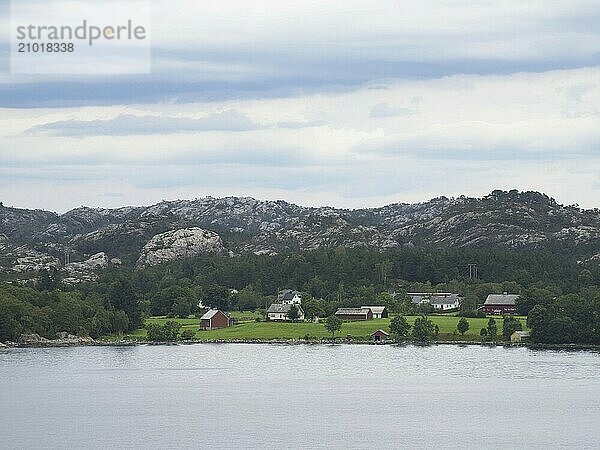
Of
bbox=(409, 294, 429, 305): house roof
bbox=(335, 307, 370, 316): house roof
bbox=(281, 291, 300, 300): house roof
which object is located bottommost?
bbox=(335, 307, 370, 316): house roof

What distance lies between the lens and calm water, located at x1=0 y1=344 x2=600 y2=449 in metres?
36.1

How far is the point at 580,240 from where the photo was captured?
477 ft

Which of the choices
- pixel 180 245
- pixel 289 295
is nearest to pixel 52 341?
pixel 289 295

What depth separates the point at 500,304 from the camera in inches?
3337

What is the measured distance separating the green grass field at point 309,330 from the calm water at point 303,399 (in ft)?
22.5

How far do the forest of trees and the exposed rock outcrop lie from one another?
25.4 meters

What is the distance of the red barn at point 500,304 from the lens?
84000 mm

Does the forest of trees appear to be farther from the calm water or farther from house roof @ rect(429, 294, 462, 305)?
the calm water

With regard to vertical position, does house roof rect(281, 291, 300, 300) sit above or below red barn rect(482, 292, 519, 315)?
above

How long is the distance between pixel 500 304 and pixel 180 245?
82.9 metres

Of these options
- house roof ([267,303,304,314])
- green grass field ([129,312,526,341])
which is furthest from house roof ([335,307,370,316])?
house roof ([267,303,304,314])

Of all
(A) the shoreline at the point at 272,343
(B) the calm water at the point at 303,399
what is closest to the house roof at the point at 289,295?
(A) the shoreline at the point at 272,343

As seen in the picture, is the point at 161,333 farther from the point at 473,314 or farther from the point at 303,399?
the point at 303,399

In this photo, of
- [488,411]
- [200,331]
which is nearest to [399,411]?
[488,411]
